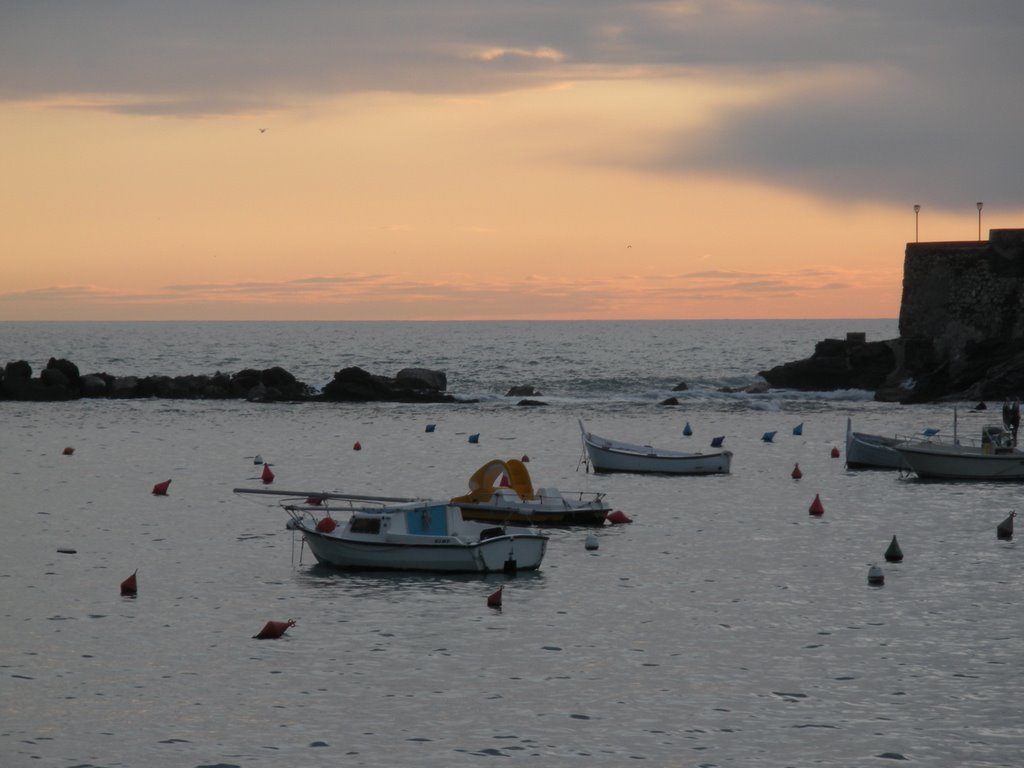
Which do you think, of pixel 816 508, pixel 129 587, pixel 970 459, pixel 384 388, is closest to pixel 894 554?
pixel 816 508

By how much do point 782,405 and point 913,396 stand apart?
790 centimetres

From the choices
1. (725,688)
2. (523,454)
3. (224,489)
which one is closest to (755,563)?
(725,688)

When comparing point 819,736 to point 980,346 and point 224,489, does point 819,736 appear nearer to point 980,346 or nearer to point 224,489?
point 224,489

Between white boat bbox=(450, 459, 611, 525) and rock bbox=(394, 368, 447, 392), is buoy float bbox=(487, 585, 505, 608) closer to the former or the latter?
white boat bbox=(450, 459, 611, 525)

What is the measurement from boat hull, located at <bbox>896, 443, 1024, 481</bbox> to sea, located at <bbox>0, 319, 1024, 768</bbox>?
51 centimetres

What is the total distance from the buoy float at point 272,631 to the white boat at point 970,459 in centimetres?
2865

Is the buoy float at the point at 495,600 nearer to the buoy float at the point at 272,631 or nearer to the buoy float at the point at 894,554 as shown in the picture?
the buoy float at the point at 272,631

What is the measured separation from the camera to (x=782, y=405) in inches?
3223

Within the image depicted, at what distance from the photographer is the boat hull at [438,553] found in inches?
1084

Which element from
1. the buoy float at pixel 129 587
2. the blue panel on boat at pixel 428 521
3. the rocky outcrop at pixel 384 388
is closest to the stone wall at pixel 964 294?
the rocky outcrop at pixel 384 388

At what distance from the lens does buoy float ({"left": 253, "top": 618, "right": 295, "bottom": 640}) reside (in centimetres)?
2188

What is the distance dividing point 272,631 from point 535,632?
445cm

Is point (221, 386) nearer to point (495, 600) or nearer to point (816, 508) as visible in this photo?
point (816, 508)

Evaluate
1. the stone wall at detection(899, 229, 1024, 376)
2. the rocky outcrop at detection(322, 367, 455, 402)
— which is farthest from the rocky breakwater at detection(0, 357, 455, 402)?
the stone wall at detection(899, 229, 1024, 376)
